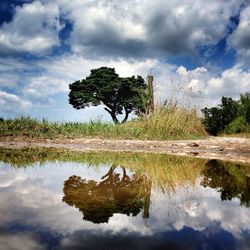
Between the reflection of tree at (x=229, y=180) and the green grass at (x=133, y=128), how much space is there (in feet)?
18.9

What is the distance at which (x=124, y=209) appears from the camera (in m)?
2.36

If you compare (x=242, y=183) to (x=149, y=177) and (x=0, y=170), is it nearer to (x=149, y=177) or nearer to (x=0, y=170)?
(x=149, y=177)

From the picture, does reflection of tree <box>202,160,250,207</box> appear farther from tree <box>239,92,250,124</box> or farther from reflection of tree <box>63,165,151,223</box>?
tree <box>239,92,250,124</box>

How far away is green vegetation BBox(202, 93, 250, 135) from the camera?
16.7 metres

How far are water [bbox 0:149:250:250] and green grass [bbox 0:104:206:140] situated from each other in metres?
6.62

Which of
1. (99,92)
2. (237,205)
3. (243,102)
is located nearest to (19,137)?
(237,205)

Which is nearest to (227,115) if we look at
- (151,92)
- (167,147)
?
(151,92)

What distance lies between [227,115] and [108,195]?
15.7 m

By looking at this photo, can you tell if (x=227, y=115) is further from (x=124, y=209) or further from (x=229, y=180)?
(x=124, y=209)

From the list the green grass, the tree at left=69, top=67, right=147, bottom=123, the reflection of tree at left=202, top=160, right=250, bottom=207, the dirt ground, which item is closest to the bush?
the green grass

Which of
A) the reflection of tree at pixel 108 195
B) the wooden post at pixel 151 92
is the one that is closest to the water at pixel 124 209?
the reflection of tree at pixel 108 195

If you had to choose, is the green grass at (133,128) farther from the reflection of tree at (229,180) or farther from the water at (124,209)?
the water at (124,209)

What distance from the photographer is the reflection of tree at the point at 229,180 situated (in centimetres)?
302

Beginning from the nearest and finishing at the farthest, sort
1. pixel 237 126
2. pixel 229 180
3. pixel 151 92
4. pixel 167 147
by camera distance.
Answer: pixel 229 180, pixel 167 147, pixel 151 92, pixel 237 126
